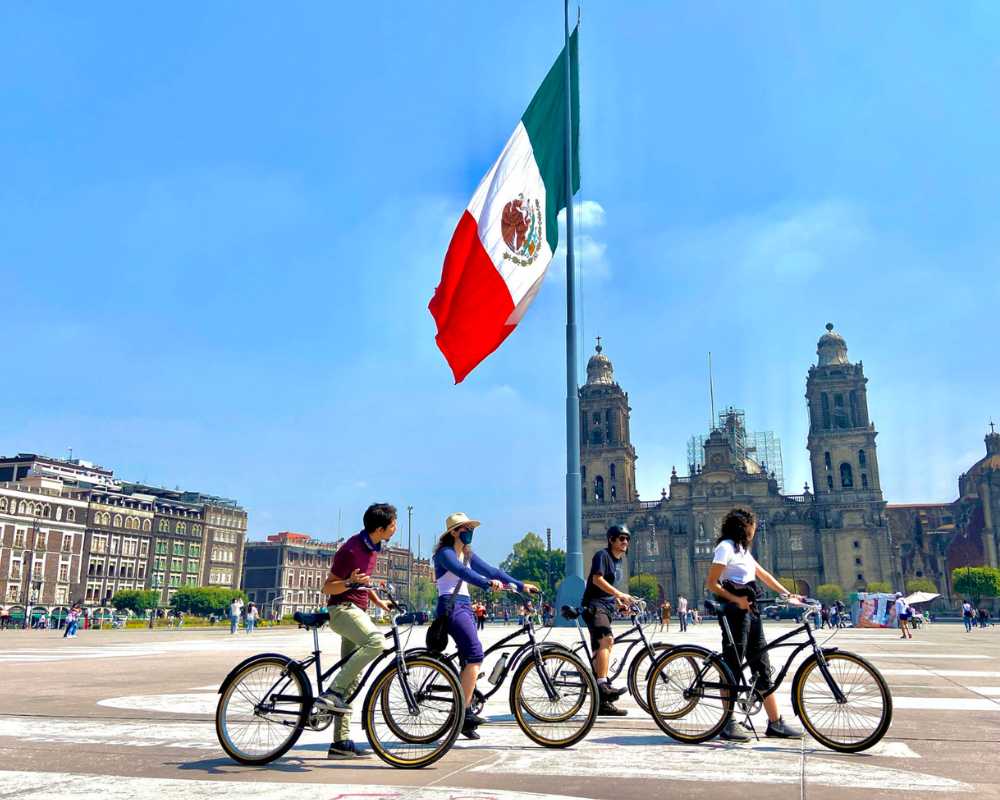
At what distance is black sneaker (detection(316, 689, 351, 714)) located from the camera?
581 centimetres

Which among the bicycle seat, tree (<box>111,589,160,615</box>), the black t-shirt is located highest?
the black t-shirt

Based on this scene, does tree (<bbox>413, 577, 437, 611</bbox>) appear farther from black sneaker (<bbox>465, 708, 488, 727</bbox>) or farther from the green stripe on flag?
black sneaker (<bbox>465, 708, 488, 727</bbox>)

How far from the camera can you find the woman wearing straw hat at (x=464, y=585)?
20.9ft

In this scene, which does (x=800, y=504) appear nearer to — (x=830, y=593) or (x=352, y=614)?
(x=830, y=593)

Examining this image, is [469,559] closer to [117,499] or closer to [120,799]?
[120,799]

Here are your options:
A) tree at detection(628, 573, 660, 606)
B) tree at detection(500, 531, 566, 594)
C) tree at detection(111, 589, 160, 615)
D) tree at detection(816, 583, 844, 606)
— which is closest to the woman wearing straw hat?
tree at detection(628, 573, 660, 606)

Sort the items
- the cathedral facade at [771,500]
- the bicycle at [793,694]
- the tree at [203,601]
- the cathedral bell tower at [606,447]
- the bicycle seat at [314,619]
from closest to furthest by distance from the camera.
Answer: the bicycle seat at [314,619], the bicycle at [793,694], the tree at [203,601], the cathedral facade at [771,500], the cathedral bell tower at [606,447]

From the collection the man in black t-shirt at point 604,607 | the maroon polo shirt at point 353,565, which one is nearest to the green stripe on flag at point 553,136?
the man in black t-shirt at point 604,607

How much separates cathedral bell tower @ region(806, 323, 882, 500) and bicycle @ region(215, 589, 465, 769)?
Answer: 10154cm

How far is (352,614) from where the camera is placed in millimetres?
6008

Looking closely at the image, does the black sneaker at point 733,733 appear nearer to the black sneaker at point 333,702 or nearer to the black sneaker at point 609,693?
the black sneaker at point 609,693

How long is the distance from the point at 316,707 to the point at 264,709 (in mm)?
369

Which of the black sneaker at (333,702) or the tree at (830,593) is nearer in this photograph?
the black sneaker at (333,702)

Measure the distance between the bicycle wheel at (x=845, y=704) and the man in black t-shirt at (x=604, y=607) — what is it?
68.5 inches
